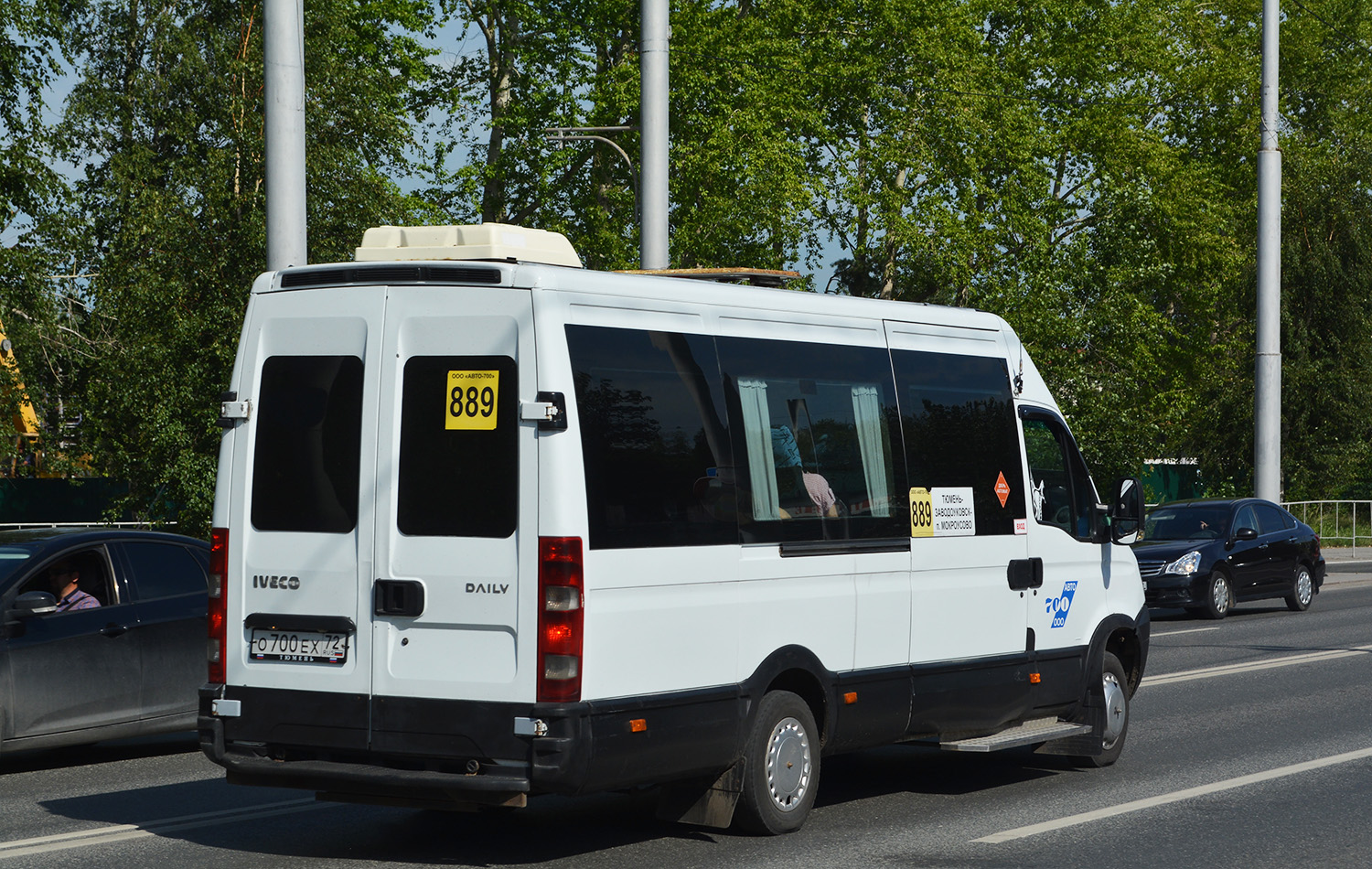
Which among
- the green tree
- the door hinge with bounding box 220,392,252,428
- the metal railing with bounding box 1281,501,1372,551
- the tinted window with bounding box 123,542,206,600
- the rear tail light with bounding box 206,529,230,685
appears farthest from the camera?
the metal railing with bounding box 1281,501,1372,551

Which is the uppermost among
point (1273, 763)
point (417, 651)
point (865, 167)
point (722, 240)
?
point (865, 167)

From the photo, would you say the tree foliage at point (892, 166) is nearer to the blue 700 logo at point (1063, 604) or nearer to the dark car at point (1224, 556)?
the dark car at point (1224, 556)

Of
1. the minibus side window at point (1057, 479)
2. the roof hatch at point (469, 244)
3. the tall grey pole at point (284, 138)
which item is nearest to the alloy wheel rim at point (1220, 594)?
the minibus side window at point (1057, 479)

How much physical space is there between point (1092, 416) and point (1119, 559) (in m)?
19.7

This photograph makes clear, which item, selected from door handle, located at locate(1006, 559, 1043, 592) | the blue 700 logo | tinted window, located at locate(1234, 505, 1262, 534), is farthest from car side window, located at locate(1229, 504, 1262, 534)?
door handle, located at locate(1006, 559, 1043, 592)

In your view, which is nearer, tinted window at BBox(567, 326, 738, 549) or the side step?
tinted window at BBox(567, 326, 738, 549)

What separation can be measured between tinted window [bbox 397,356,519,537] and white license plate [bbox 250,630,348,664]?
603 mm

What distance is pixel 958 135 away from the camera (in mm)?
37625

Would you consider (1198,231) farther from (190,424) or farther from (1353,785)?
(1353,785)

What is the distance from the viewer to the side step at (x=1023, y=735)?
8969 millimetres

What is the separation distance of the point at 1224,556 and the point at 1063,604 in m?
12.9

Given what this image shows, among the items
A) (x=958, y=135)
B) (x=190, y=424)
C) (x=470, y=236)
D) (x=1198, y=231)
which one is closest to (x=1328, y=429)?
(x=1198, y=231)

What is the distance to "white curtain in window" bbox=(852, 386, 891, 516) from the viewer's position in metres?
8.48

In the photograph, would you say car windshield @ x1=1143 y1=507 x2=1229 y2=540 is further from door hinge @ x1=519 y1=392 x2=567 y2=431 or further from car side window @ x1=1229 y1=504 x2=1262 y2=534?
door hinge @ x1=519 y1=392 x2=567 y2=431
